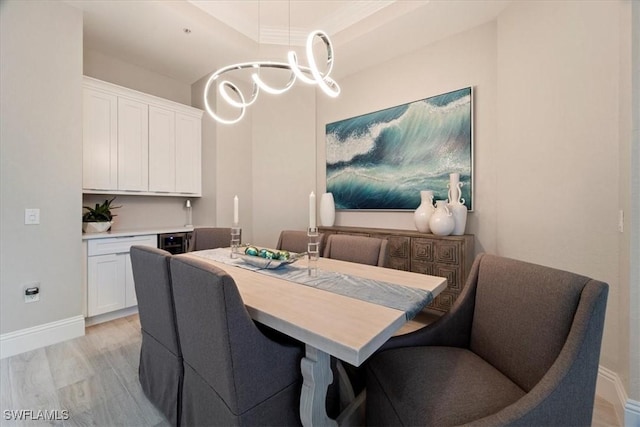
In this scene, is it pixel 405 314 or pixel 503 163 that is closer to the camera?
pixel 405 314

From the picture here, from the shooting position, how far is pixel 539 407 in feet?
2.57

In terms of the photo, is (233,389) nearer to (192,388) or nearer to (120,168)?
(192,388)

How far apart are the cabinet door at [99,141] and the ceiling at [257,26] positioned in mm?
678

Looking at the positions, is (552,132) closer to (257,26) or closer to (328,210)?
(328,210)

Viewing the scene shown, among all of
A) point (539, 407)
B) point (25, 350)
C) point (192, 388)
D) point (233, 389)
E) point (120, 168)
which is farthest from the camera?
point (120, 168)

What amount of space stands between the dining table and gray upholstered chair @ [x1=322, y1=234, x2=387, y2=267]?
31cm

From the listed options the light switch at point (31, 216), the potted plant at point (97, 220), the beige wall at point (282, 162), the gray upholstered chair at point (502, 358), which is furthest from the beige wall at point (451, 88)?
the light switch at point (31, 216)

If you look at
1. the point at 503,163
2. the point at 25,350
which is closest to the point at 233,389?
the point at 25,350

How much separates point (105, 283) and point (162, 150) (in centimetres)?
159

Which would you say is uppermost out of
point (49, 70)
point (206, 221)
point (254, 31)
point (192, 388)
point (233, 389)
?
point (254, 31)

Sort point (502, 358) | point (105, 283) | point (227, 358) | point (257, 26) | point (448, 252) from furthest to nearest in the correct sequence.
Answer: point (257, 26) < point (105, 283) < point (448, 252) < point (502, 358) < point (227, 358)

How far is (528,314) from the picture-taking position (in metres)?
1.09

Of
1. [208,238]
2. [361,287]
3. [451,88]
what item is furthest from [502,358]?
[451,88]

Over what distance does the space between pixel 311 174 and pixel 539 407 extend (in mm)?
3451
